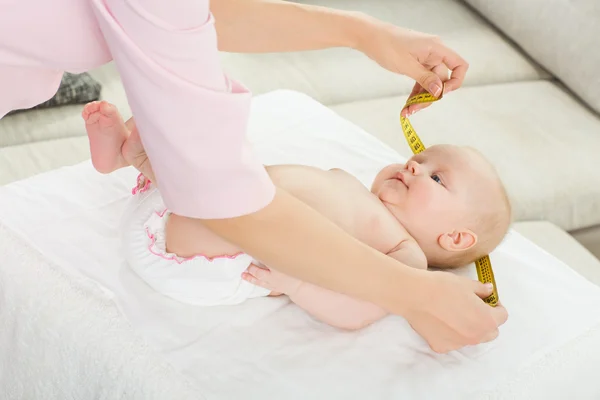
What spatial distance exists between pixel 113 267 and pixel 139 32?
66cm

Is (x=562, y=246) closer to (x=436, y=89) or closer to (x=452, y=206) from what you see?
(x=452, y=206)

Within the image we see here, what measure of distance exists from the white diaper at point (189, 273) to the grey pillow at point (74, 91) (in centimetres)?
75

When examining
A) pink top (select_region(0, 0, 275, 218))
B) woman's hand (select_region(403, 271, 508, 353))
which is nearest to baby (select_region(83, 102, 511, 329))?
woman's hand (select_region(403, 271, 508, 353))

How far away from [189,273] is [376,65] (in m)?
1.35

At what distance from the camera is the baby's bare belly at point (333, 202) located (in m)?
1.45

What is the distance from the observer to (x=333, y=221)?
145cm

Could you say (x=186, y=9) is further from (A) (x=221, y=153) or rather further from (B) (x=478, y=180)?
(B) (x=478, y=180)

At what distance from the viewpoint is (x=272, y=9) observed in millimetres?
1443

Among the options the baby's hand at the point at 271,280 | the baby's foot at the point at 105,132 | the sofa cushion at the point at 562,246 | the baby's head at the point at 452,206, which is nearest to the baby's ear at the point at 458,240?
the baby's head at the point at 452,206

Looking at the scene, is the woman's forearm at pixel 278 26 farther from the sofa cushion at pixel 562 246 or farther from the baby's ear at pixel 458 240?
the sofa cushion at pixel 562 246

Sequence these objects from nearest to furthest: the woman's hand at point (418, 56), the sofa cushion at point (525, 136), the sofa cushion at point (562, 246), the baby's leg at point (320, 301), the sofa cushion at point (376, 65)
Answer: the baby's leg at point (320, 301)
the woman's hand at point (418, 56)
the sofa cushion at point (562, 246)
the sofa cushion at point (525, 136)
the sofa cushion at point (376, 65)

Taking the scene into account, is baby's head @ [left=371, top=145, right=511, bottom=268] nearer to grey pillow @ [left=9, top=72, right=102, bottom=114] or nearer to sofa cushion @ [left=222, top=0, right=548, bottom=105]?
sofa cushion @ [left=222, top=0, right=548, bottom=105]

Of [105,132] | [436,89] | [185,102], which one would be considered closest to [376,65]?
[436,89]

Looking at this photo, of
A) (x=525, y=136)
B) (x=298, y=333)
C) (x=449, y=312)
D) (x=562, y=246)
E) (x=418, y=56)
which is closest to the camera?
(x=449, y=312)
